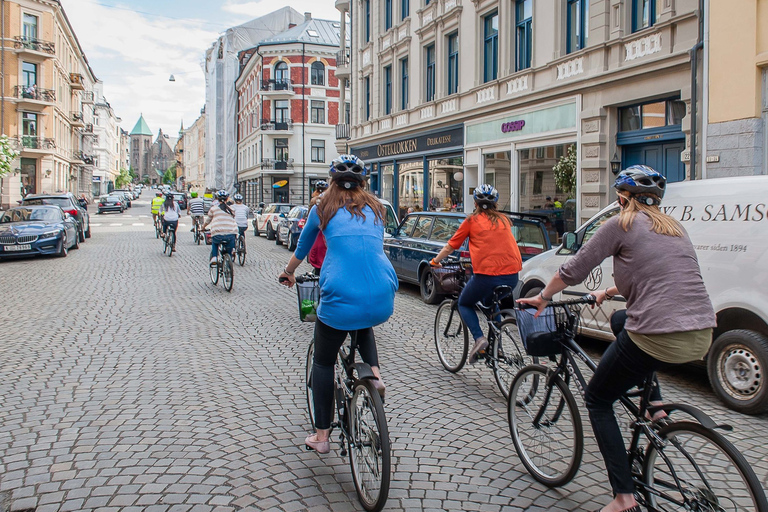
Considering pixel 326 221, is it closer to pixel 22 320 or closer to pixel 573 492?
pixel 573 492

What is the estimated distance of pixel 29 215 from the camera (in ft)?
60.5

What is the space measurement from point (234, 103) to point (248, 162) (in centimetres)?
1015

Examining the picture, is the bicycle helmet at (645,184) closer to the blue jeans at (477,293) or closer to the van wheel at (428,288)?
the blue jeans at (477,293)

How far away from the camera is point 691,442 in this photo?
2.93 metres

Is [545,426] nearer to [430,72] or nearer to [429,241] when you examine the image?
[429,241]

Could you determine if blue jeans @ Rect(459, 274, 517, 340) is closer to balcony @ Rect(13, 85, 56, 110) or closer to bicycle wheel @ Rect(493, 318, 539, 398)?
bicycle wheel @ Rect(493, 318, 539, 398)

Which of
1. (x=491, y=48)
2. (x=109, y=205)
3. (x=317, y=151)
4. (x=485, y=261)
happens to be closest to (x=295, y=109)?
(x=317, y=151)

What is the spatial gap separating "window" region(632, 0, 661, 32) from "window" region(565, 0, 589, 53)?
1416 millimetres

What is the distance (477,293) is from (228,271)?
7.12 meters

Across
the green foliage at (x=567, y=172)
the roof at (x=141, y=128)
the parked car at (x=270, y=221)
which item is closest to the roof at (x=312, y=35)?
the parked car at (x=270, y=221)

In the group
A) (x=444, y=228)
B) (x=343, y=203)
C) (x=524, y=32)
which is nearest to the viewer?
(x=343, y=203)

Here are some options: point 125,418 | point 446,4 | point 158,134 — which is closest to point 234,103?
point 446,4

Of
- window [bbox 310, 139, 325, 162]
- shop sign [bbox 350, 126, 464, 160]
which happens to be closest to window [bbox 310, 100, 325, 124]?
window [bbox 310, 139, 325, 162]

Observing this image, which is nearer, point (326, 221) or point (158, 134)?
point (326, 221)
